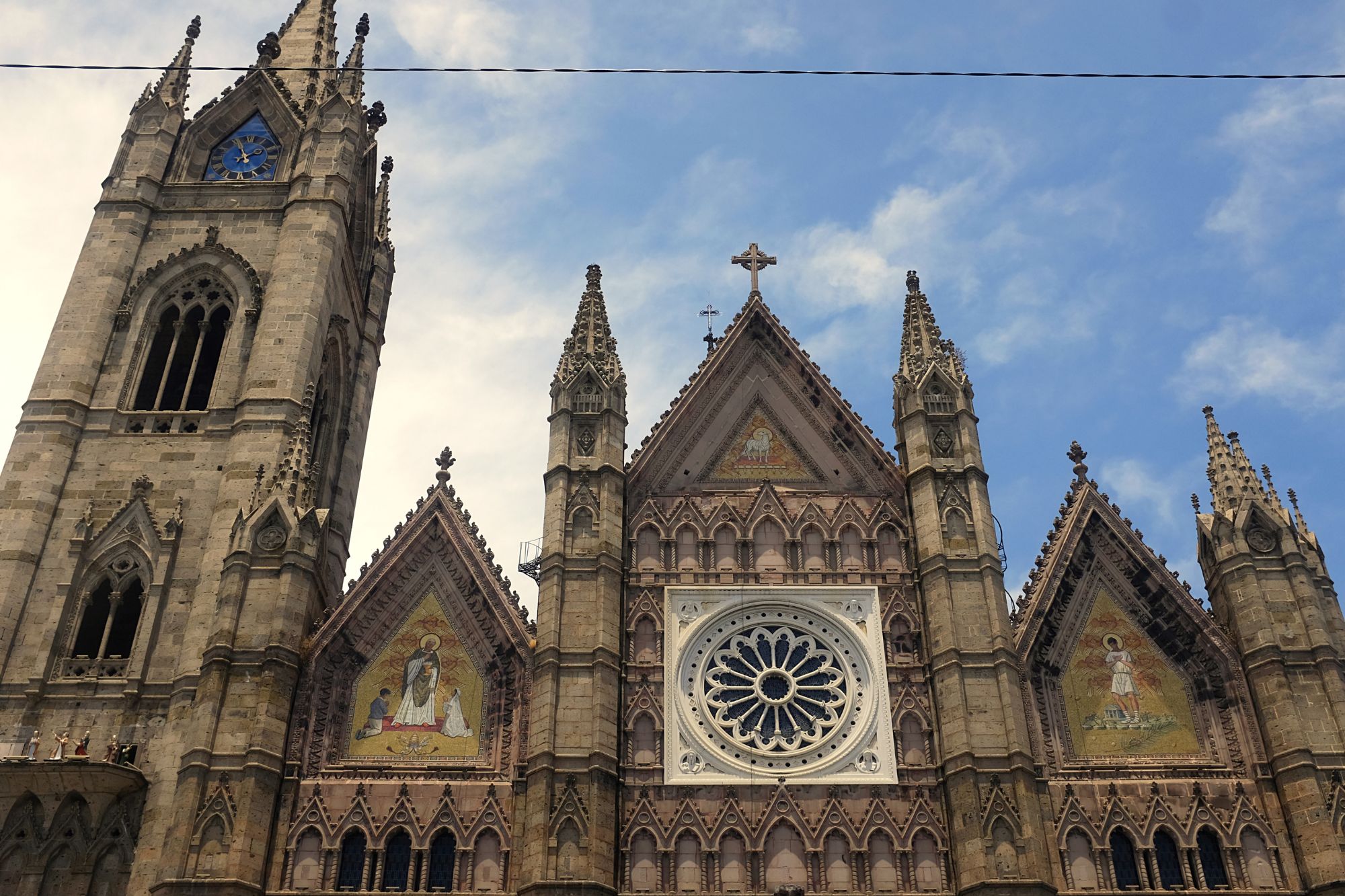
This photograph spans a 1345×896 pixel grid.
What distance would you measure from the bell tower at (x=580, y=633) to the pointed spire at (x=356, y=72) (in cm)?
1190

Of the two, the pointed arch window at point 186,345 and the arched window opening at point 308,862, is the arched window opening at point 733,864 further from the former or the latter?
the pointed arch window at point 186,345

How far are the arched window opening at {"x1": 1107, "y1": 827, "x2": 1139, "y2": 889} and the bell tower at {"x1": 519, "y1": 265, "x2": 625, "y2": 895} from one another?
29.3 feet

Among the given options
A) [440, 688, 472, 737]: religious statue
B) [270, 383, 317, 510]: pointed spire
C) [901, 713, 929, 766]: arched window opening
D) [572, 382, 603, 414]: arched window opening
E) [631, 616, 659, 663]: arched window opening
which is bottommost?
[901, 713, 929, 766]: arched window opening

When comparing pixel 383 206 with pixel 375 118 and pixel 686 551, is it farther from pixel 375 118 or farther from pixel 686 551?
pixel 686 551

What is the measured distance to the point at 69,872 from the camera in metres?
23.0

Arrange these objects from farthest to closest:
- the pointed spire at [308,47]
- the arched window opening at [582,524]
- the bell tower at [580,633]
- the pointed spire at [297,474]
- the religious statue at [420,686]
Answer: the pointed spire at [308,47] → the pointed spire at [297,474] → the arched window opening at [582,524] → the religious statue at [420,686] → the bell tower at [580,633]

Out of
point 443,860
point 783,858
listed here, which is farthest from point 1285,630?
point 443,860

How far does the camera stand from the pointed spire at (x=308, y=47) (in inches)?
1468

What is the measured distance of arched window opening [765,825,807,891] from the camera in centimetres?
2236

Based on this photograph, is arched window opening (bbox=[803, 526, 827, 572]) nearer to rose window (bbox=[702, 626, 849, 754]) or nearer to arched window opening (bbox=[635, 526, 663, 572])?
rose window (bbox=[702, 626, 849, 754])

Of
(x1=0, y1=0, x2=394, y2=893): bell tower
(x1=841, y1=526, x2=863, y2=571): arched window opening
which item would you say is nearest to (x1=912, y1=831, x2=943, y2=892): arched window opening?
(x1=841, y1=526, x2=863, y2=571): arched window opening

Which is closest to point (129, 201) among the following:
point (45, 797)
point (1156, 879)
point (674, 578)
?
point (45, 797)

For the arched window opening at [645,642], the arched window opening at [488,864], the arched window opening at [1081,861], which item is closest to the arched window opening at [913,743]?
the arched window opening at [1081,861]

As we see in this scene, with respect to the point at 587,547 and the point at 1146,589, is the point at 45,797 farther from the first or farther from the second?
the point at 1146,589
